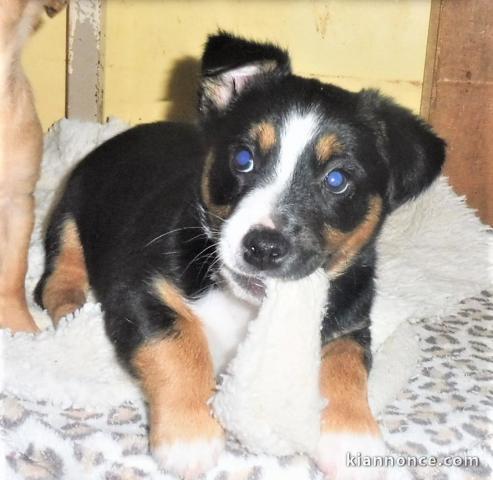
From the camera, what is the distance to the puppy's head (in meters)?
2.03

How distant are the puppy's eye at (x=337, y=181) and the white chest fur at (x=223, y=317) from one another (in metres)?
0.44

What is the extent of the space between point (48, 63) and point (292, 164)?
3.02 metres

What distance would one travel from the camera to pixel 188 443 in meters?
1.96

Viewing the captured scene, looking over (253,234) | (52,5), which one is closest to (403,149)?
(253,234)

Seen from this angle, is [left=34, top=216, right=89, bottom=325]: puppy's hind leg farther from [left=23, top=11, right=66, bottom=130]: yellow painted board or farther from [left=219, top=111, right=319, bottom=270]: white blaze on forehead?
[left=23, top=11, right=66, bottom=130]: yellow painted board

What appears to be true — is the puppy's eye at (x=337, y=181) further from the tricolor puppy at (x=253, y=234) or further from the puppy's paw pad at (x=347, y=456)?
the puppy's paw pad at (x=347, y=456)

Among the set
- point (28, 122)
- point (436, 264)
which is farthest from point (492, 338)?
point (28, 122)

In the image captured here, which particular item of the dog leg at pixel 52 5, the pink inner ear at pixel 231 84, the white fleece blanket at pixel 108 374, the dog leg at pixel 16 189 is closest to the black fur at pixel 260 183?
the pink inner ear at pixel 231 84

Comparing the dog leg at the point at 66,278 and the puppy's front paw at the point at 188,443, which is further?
the dog leg at the point at 66,278

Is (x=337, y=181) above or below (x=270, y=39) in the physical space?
above

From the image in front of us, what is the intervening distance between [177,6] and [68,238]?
6.33 feet

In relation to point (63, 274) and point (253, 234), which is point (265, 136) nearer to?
point (253, 234)

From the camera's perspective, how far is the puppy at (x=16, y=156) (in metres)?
2.85

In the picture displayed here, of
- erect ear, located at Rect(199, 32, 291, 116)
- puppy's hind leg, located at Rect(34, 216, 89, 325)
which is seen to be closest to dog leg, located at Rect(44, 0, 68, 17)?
erect ear, located at Rect(199, 32, 291, 116)
